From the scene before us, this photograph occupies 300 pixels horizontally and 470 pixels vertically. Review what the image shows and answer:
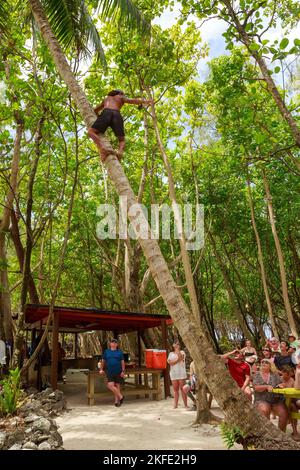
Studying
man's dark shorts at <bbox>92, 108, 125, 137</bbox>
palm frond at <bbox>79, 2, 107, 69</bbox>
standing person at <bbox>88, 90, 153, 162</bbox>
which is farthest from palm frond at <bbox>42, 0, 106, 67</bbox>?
man's dark shorts at <bbox>92, 108, 125, 137</bbox>

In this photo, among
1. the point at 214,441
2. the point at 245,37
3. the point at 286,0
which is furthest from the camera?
the point at 286,0

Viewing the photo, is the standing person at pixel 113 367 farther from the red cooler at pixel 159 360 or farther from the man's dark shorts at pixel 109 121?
the man's dark shorts at pixel 109 121

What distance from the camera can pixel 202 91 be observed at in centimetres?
1365

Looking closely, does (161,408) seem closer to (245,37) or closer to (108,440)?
(108,440)

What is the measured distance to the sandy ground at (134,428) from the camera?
19.3 feet

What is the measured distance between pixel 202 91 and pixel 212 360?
38.2 feet

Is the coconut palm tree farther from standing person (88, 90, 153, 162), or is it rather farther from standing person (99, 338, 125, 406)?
standing person (99, 338, 125, 406)

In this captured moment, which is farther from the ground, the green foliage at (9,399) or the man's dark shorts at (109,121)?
the man's dark shorts at (109,121)

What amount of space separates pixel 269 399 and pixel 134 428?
271cm

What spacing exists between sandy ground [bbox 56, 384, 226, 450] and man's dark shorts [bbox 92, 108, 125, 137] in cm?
461

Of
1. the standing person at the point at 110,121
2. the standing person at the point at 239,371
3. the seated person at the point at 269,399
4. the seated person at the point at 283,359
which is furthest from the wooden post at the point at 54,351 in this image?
the standing person at the point at 110,121

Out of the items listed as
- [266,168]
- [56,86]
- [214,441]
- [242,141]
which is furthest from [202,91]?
[214,441]

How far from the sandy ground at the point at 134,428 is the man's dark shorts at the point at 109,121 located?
461cm

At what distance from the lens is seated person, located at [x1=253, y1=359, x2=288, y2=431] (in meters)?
5.72
